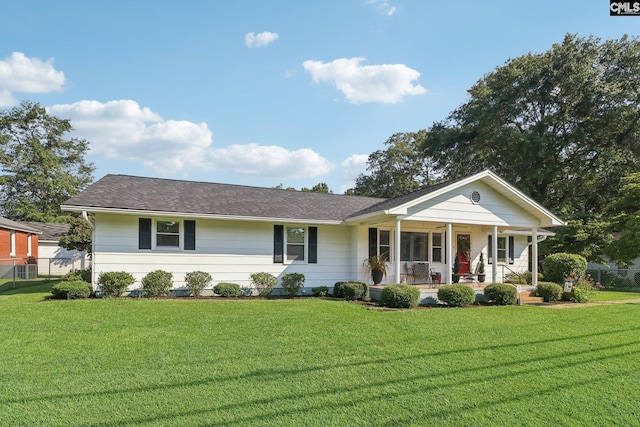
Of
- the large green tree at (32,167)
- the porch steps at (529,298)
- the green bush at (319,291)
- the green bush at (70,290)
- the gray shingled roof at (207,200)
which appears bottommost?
the porch steps at (529,298)

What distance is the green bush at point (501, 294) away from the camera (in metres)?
12.2

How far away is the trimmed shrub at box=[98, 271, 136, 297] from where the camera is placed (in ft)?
37.3

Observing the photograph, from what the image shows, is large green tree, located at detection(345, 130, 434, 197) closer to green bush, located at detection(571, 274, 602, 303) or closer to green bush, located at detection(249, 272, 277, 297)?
green bush, located at detection(571, 274, 602, 303)

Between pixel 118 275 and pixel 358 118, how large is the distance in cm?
1252

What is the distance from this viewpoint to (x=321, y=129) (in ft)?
63.0

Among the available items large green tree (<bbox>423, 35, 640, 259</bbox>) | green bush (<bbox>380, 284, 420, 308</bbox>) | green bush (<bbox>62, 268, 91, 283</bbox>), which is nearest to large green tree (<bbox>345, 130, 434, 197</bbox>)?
large green tree (<bbox>423, 35, 640, 259</bbox>)

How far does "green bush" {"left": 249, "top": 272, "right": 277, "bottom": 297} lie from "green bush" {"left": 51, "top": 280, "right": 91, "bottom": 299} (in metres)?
5.00

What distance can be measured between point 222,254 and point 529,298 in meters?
10.9

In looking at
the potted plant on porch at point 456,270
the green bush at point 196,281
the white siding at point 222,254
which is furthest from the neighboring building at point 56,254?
the potted plant on porch at point 456,270

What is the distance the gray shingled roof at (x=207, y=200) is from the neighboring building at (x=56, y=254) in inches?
705

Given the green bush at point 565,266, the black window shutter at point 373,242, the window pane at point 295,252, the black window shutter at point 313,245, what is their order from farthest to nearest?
the black window shutter at point 373,242 < the black window shutter at point 313,245 < the window pane at point 295,252 < the green bush at point 565,266

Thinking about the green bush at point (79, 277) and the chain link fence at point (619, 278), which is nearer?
the green bush at point (79, 277)

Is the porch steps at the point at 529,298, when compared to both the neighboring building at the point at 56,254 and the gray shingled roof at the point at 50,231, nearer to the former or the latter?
the neighboring building at the point at 56,254

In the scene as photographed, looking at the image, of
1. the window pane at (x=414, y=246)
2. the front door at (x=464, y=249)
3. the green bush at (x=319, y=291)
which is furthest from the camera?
the front door at (x=464, y=249)
